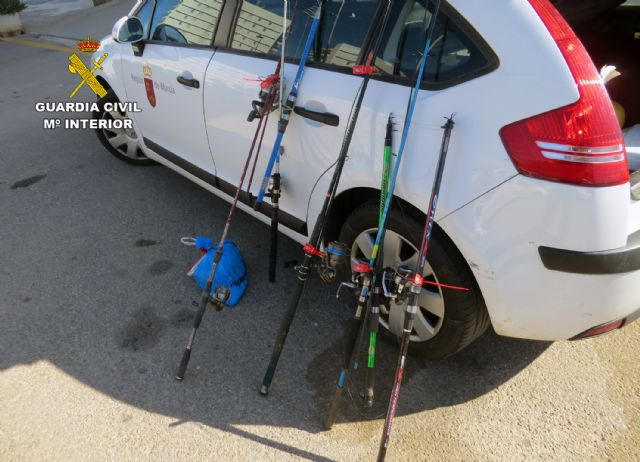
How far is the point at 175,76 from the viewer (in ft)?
9.81

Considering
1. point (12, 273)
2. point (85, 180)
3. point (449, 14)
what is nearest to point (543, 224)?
point (449, 14)

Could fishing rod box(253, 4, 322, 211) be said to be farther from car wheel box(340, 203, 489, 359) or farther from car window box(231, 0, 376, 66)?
car wheel box(340, 203, 489, 359)

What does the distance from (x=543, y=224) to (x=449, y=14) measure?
828 millimetres

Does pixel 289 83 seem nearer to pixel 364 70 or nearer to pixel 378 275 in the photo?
pixel 364 70

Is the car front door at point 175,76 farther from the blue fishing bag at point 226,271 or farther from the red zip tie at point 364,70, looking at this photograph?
the red zip tie at point 364,70

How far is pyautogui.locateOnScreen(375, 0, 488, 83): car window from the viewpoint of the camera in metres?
1.75

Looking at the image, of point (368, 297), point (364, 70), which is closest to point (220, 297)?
point (368, 297)

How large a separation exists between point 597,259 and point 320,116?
1.22 metres

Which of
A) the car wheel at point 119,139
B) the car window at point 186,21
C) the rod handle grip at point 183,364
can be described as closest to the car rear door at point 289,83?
the car window at point 186,21

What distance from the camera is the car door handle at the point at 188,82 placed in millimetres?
2816

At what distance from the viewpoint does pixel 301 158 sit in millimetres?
2375

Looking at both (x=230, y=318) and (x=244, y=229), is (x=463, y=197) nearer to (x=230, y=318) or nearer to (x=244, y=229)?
(x=230, y=318)

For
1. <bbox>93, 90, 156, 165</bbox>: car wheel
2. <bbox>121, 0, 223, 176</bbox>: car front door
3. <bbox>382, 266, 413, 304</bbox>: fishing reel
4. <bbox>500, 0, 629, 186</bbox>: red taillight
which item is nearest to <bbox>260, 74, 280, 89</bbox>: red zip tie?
<bbox>121, 0, 223, 176</bbox>: car front door

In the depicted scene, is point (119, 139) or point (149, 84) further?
point (119, 139)
